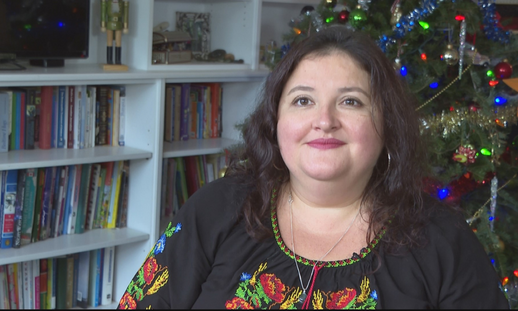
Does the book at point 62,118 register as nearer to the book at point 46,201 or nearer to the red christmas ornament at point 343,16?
the book at point 46,201

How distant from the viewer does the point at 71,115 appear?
2557 mm

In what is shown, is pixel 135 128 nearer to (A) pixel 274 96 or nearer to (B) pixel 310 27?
(B) pixel 310 27

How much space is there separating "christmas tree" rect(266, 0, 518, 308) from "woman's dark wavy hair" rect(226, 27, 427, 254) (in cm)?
78

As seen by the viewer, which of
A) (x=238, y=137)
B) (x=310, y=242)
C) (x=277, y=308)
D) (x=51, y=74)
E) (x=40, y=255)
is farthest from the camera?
(x=238, y=137)

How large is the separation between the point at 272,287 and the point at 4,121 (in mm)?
1435

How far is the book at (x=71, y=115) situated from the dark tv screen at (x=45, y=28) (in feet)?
0.47

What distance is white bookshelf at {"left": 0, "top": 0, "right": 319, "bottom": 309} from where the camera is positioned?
7.76 ft

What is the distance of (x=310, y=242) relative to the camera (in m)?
1.50

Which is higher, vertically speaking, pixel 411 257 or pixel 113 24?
pixel 113 24

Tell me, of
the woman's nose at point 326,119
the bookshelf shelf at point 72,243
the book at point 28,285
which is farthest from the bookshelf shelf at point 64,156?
the woman's nose at point 326,119

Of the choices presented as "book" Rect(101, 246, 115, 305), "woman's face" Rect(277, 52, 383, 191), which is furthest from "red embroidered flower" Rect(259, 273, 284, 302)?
"book" Rect(101, 246, 115, 305)

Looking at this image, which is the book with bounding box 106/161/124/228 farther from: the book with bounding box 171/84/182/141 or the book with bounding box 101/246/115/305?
the book with bounding box 171/84/182/141

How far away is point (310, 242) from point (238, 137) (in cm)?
159

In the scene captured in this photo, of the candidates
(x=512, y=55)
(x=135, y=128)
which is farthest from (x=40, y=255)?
(x=512, y=55)
